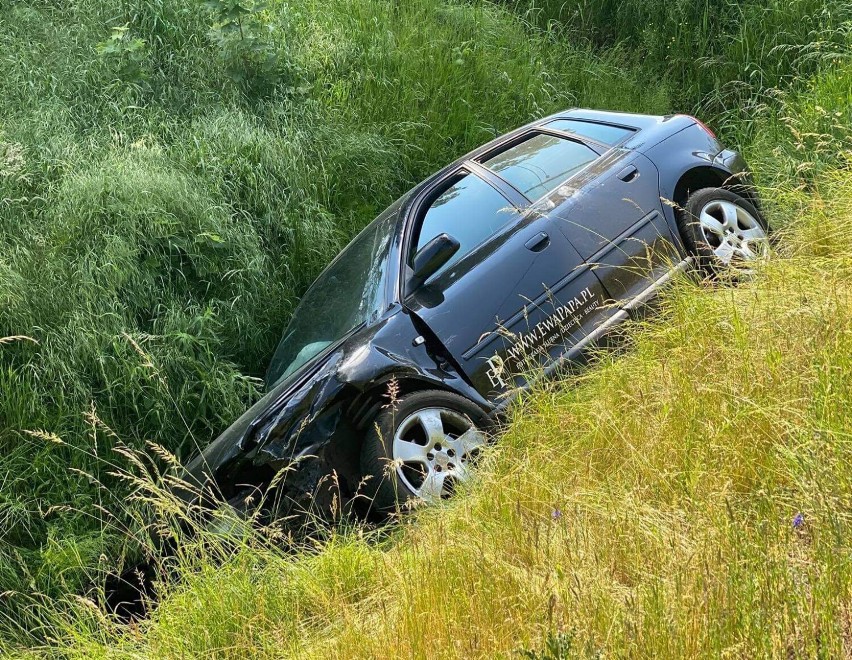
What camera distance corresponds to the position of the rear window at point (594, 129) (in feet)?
18.4

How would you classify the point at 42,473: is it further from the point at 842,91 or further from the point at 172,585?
the point at 842,91

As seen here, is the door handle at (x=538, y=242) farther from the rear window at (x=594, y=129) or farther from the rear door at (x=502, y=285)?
the rear window at (x=594, y=129)

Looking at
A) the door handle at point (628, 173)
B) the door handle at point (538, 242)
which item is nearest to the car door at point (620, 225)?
the door handle at point (628, 173)

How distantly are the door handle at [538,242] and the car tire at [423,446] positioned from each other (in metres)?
0.97

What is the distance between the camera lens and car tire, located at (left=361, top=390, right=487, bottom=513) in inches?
159

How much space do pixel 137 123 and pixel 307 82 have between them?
1.72m

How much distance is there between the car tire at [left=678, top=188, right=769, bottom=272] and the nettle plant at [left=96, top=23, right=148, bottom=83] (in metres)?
5.31

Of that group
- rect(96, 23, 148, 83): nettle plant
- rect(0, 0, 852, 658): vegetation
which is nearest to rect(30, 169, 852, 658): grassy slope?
rect(0, 0, 852, 658): vegetation

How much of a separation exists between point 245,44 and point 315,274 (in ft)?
8.17

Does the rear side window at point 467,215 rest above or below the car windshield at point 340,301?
above

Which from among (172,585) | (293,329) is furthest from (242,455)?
(293,329)

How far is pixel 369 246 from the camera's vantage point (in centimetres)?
538

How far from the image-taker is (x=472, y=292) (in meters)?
4.63

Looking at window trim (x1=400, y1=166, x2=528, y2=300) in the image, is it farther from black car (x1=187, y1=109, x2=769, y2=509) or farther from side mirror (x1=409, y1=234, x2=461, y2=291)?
side mirror (x1=409, y1=234, x2=461, y2=291)
